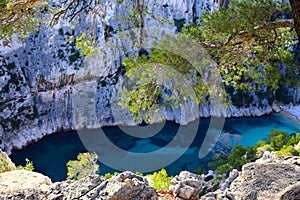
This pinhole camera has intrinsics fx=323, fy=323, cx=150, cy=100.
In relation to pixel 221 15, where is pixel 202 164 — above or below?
below

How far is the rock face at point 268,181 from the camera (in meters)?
3.45

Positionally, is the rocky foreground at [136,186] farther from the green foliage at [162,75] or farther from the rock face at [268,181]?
the green foliage at [162,75]

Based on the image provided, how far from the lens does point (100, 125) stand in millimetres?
27953

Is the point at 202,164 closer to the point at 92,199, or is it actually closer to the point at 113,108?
the point at 113,108

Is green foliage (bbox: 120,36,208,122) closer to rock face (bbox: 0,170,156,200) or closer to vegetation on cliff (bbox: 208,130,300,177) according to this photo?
rock face (bbox: 0,170,156,200)

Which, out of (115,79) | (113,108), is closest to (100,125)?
(113,108)

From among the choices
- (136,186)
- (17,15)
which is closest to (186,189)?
(136,186)

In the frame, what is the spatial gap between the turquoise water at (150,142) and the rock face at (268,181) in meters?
16.9

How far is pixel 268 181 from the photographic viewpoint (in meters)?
3.65

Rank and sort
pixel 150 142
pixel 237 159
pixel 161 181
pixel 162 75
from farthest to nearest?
pixel 150 142 < pixel 237 159 < pixel 161 181 < pixel 162 75

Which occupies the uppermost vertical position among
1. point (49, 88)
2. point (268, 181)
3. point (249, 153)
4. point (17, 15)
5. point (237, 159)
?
point (49, 88)

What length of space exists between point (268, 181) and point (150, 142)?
69.7 ft

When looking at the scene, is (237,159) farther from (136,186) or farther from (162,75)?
(136,186)

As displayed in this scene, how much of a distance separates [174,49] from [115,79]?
84.1 feet
